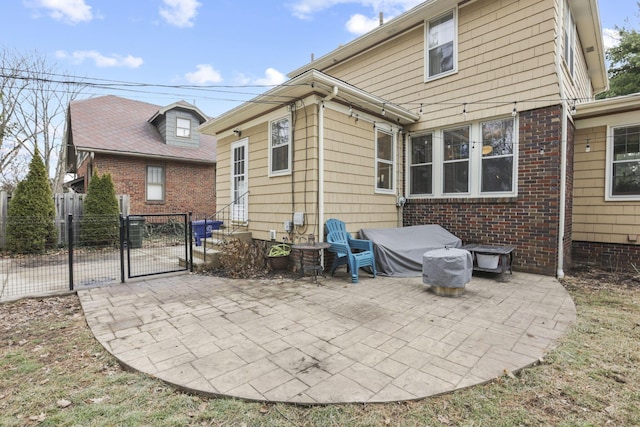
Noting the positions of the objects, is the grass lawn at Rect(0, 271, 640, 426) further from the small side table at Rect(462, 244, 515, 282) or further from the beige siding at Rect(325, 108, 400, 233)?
the beige siding at Rect(325, 108, 400, 233)

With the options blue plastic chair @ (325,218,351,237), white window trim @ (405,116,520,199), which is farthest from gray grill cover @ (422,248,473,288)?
white window trim @ (405,116,520,199)

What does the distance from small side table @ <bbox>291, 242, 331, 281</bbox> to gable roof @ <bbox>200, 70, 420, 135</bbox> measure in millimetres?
2622

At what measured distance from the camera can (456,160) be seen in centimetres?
688

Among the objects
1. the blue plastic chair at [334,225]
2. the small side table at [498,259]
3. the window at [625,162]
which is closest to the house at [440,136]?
the blue plastic chair at [334,225]

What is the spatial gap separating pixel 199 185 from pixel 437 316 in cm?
1251

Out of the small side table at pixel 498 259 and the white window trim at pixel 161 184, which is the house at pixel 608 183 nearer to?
the small side table at pixel 498 259

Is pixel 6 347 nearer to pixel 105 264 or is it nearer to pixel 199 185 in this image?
pixel 105 264

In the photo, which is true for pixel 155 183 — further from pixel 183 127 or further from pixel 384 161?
pixel 384 161

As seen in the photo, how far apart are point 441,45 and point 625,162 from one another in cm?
435

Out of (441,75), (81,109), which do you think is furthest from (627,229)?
(81,109)

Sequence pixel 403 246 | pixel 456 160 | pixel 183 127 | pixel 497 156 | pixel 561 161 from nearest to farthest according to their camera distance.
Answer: pixel 561 161 → pixel 403 246 → pixel 497 156 → pixel 456 160 → pixel 183 127

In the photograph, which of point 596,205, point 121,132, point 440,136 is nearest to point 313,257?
point 440,136

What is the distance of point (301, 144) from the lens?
19.3 ft

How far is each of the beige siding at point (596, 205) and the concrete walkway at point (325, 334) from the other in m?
2.69
